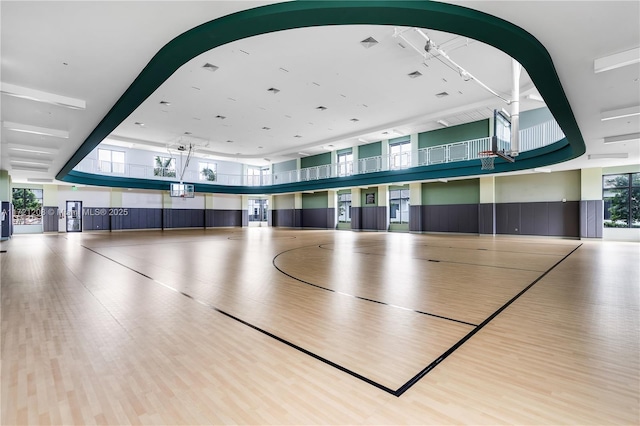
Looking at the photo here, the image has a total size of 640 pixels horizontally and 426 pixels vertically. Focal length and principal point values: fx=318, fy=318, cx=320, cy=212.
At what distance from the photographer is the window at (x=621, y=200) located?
51.1 feet

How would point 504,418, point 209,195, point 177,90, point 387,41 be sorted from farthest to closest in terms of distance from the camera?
1. point 209,195
2. point 177,90
3. point 387,41
4. point 504,418

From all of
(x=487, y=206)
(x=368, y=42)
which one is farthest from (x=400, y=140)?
(x=368, y=42)

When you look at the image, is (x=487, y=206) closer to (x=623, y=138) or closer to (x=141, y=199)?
(x=623, y=138)

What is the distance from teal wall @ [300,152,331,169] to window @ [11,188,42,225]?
66.0ft

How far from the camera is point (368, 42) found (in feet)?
31.4

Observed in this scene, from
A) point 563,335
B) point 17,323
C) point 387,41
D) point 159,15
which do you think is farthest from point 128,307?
point 387,41

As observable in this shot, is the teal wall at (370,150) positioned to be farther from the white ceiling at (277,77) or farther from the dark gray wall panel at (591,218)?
the dark gray wall panel at (591,218)

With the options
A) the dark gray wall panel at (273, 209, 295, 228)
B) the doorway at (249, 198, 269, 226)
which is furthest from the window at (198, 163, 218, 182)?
the dark gray wall panel at (273, 209, 295, 228)

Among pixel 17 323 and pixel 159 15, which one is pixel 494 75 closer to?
pixel 159 15

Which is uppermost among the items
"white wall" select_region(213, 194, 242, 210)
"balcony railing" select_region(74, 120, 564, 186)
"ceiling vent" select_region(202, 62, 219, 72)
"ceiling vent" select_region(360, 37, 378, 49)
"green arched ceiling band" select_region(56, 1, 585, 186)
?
"ceiling vent" select_region(360, 37, 378, 49)

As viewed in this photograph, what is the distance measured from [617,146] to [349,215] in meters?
18.1

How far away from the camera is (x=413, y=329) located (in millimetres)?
3895

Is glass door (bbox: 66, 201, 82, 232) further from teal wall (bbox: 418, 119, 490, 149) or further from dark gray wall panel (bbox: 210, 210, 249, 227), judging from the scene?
teal wall (bbox: 418, 119, 490, 149)

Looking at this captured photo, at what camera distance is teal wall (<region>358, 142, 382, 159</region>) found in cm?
2404
